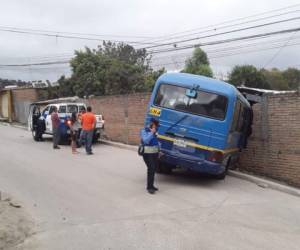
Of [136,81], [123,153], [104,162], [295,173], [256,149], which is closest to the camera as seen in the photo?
[295,173]

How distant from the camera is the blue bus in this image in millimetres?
11250

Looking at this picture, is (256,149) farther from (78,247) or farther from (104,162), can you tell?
(78,247)

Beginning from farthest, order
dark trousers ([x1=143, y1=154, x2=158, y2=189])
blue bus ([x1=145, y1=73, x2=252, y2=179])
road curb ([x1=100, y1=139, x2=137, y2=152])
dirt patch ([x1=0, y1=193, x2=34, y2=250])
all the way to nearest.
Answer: road curb ([x1=100, y1=139, x2=137, y2=152])
blue bus ([x1=145, y1=73, x2=252, y2=179])
dark trousers ([x1=143, y1=154, x2=158, y2=189])
dirt patch ([x1=0, y1=193, x2=34, y2=250])

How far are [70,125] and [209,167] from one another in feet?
29.9

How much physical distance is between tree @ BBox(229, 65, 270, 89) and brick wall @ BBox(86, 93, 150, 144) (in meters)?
23.6

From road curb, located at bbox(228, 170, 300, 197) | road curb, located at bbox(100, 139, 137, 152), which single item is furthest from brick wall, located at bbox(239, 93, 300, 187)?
road curb, located at bbox(100, 139, 137, 152)

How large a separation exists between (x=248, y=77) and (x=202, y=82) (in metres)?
33.6

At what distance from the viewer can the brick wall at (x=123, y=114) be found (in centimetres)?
1994

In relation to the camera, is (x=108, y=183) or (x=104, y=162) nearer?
(x=108, y=183)

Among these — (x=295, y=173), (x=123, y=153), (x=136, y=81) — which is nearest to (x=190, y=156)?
(x=295, y=173)

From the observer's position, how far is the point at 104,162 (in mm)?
15234

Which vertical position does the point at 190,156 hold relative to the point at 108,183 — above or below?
above

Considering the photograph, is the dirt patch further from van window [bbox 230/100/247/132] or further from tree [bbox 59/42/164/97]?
tree [bbox 59/42/164/97]

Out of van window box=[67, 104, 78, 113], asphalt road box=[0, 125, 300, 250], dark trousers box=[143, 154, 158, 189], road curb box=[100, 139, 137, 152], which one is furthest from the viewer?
van window box=[67, 104, 78, 113]
